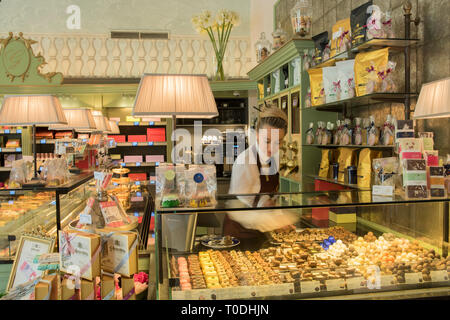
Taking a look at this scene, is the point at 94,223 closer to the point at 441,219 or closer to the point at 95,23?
the point at 441,219

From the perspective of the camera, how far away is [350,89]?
10.4ft

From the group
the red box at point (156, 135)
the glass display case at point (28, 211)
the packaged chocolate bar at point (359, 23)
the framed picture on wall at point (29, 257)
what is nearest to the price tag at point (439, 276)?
the framed picture on wall at point (29, 257)

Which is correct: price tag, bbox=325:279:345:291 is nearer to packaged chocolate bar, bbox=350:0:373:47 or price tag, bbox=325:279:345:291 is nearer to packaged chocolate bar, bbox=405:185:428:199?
packaged chocolate bar, bbox=405:185:428:199

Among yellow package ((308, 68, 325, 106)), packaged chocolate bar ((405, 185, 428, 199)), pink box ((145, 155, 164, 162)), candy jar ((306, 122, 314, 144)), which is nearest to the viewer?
packaged chocolate bar ((405, 185, 428, 199))

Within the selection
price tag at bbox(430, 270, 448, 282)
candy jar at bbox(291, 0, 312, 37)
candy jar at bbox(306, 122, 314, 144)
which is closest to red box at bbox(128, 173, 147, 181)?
candy jar at bbox(306, 122, 314, 144)

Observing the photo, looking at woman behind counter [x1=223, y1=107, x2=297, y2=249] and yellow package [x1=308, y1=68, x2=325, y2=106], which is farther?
yellow package [x1=308, y1=68, x2=325, y2=106]

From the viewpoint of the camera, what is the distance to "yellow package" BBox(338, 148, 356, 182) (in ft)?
11.2

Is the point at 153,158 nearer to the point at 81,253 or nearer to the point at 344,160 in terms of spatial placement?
the point at 344,160

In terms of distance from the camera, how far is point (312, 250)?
6.32ft

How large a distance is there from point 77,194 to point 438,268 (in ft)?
8.61

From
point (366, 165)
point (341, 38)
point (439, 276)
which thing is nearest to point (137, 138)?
point (341, 38)

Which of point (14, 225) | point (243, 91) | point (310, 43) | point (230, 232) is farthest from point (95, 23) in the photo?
point (230, 232)

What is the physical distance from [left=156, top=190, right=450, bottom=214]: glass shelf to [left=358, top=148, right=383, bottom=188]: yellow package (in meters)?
1.23

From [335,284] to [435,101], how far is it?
1.25m
